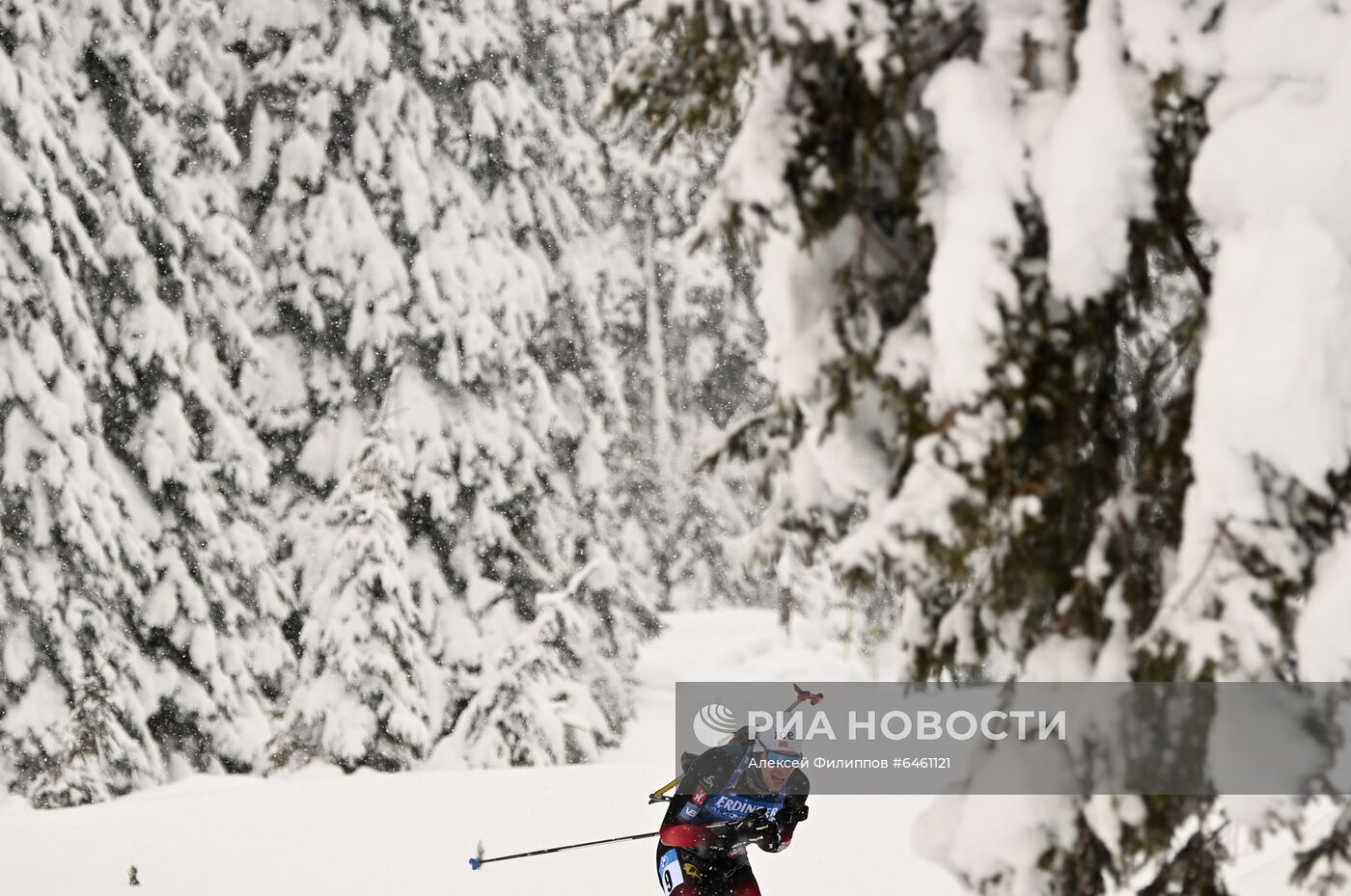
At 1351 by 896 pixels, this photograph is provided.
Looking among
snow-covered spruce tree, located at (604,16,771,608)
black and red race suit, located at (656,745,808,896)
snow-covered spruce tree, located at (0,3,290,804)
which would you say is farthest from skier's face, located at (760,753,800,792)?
snow-covered spruce tree, located at (604,16,771,608)

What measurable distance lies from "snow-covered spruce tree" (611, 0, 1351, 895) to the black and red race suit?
7.62 ft

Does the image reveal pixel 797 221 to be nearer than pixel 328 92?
Yes

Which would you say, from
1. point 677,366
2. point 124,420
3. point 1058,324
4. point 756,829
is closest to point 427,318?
point 124,420

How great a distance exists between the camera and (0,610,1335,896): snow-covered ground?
30.6 ft

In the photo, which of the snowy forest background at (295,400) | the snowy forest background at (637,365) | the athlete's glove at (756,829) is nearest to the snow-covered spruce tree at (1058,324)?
the snowy forest background at (637,365)

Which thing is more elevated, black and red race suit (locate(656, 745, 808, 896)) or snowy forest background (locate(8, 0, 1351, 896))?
snowy forest background (locate(8, 0, 1351, 896))

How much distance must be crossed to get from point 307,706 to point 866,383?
10.7 meters

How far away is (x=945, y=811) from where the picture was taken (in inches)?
175

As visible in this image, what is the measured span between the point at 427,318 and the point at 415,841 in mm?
6070

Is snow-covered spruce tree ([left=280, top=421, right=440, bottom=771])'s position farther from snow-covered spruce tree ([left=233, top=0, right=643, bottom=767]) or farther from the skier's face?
the skier's face

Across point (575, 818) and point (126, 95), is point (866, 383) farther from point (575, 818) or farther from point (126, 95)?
point (126, 95)

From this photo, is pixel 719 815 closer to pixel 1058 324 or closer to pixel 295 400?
pixel 1058 324

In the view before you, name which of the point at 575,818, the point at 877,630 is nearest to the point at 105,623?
the point at 575,818

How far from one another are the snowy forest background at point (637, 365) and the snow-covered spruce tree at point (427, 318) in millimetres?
52
